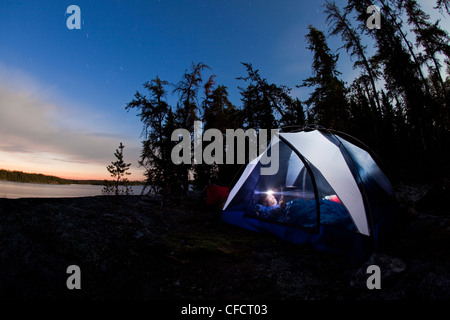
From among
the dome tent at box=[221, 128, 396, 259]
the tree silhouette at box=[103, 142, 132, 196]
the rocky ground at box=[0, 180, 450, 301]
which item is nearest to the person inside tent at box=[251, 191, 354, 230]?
the dome tent at box=[221, 128, 396, 259]

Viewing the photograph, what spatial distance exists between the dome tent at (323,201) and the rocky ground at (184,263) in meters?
0.36

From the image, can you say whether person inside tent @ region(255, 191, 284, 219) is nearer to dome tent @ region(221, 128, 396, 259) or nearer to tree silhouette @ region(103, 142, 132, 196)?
dome tent @ region(221, 128, 396, 259)

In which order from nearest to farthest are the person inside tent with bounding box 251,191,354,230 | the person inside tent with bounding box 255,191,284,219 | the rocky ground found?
the rocky ground → the person inside tent with bounding box 251,191,354,230 → the person inside tent with bounding box 255,191,284,219

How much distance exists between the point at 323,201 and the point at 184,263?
13.8 feet

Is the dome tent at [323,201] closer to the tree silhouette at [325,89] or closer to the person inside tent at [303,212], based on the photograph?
the person inside tent at [303,212]

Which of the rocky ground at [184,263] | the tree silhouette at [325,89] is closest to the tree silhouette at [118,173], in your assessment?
the rocky ground at [184,263]

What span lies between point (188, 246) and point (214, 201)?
529 cm

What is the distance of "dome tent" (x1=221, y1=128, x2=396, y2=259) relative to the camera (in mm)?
4344

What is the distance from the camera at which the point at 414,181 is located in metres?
13.2

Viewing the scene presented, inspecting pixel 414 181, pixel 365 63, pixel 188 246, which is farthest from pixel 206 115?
pixel 414 181

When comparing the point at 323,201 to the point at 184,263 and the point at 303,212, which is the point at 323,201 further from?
the point at 184,263

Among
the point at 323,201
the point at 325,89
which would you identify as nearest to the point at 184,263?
the point at 323,201

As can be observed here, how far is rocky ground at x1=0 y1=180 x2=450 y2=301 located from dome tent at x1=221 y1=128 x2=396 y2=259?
36 centimetres

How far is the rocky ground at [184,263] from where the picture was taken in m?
2.94
